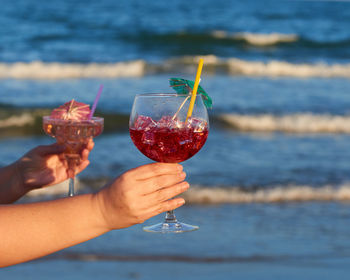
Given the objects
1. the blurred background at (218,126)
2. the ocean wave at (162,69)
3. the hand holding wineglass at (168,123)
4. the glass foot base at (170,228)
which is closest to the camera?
the hand holding wineglass at (168,123)

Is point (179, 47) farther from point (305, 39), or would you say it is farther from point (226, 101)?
point (226, 101)

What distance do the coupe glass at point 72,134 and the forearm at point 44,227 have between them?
0.64m

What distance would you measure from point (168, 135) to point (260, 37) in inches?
688

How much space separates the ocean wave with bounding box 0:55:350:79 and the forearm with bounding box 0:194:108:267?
37.6 feet

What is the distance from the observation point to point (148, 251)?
3959mm

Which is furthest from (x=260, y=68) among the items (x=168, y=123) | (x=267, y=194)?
(x=168, y=123)

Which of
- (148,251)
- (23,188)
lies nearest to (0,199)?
(23,188)

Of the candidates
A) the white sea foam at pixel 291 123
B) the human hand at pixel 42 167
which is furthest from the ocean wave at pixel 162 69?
the human hand at pixel 42 167

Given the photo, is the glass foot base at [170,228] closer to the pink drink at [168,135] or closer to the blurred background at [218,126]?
the pink drink at [168,135]

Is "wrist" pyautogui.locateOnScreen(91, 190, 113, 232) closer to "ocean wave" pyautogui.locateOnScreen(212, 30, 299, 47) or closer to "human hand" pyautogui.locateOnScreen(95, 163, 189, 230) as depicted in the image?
"human hand" pyautogui.locateOnScreen(95, 163, 189, 230)

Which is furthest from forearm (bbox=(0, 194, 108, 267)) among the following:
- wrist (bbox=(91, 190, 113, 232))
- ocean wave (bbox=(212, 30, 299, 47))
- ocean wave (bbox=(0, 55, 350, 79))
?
Result: ocean wave (bbox=(212, 30, 299, 47))

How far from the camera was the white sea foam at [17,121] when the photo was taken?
8711 millimetres

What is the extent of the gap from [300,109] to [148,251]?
6082mm

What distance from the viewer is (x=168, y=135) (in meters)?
1.75
